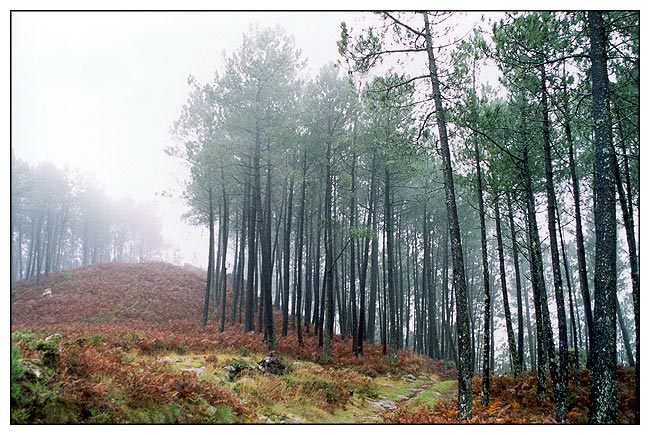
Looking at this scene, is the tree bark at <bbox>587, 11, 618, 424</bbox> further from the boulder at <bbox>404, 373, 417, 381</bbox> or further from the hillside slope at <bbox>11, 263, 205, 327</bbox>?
the hillside slope at <bbox>11, 263, 205, 327</bbox>

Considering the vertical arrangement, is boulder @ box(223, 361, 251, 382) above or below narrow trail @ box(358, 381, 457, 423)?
above

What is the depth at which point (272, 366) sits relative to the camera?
418 inches

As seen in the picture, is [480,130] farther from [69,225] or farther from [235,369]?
[69,225]

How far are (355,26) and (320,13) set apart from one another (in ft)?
2.72

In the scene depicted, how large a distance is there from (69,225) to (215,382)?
3747 cm

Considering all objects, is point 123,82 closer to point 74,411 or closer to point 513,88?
point 74,411

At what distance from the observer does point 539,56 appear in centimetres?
841

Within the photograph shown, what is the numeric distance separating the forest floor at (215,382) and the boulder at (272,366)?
0.20 m

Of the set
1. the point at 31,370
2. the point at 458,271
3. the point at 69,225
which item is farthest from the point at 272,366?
the point at 69,225

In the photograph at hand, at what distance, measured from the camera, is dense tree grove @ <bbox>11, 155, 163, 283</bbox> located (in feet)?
90.9

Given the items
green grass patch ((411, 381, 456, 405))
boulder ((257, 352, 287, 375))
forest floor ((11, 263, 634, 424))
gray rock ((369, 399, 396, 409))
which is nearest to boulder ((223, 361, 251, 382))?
forest floor ((11, 263, 634, 424))

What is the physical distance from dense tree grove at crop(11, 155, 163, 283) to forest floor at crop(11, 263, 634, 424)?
10337 millimetres

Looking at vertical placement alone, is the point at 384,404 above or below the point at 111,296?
below
